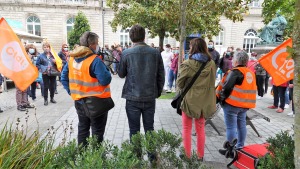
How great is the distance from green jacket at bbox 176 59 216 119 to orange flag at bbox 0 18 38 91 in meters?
2.39

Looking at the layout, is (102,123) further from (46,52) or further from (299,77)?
(46,52)

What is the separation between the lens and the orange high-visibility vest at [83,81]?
295 cm

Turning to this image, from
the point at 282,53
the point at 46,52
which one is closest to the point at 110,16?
the point at 46,52

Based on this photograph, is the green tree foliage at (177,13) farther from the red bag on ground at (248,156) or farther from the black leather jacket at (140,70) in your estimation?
the red bag on ground at (248,156)

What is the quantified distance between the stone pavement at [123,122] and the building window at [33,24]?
80.6 ft

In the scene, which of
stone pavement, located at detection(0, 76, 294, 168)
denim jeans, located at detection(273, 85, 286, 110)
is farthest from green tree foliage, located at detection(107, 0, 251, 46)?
stone pavement, located at detection(0, 76, 294, 168)

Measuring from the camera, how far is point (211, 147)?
4.23 m

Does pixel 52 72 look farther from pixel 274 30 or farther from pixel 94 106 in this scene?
pixel 274 30

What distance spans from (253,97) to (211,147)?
1198 millimetres

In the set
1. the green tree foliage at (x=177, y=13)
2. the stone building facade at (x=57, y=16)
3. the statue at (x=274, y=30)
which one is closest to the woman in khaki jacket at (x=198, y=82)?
the green tree foliage at (x=177, y=13)

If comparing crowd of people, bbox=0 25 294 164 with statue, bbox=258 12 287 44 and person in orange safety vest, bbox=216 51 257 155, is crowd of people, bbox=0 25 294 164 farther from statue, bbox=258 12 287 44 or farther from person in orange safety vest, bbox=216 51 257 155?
statue, bbox=258 12 287 44

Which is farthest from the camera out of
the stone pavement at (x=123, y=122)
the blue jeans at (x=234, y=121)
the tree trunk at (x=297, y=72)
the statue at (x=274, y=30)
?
the statue at (x=274, y=30)

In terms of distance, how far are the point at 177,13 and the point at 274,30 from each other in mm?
5783

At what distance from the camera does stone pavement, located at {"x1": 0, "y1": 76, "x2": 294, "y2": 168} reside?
4445 millimetres
